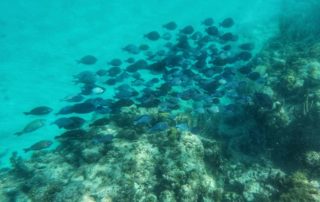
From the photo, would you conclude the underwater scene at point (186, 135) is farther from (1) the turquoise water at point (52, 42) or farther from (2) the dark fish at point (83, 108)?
(1) the turquoise water at point (52, 42)

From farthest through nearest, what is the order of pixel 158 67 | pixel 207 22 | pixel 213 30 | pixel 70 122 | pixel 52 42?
1. pixel 52 42
2. pixel 207 22
3. pixel 213 30
4. pixel 158 67
5. pixel 70 122

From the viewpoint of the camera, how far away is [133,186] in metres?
8.18

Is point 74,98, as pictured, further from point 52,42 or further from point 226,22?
point 52,42


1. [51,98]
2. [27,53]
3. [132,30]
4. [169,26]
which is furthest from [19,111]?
[169,26]

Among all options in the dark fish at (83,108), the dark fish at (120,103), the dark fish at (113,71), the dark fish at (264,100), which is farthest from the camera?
the dark fish at (113,71)

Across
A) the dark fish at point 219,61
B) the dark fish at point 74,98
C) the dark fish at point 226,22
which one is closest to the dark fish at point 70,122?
the dark fish at point 74,98

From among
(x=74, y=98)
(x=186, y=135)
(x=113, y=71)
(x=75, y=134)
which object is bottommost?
(x=186, y=135)

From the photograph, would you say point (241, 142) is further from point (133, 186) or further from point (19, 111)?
point (19, 111)

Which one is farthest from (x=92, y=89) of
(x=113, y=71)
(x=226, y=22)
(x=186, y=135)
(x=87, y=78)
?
(x=226, y=22)

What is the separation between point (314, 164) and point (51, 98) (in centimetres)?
2174

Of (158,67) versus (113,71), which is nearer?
(158,67)

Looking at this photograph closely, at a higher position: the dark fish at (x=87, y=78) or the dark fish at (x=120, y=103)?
the dark fish at (x=87, y=78)

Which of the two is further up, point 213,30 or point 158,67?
point 213,30

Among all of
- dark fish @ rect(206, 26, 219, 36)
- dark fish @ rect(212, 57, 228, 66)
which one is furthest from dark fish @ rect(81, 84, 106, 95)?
dark fish @ rect(206, 26, 219, 36)
